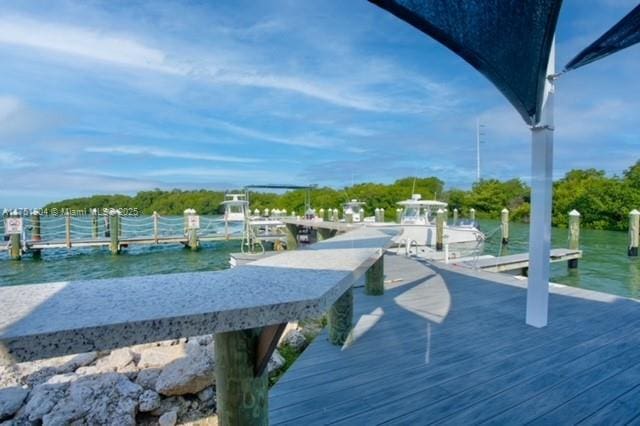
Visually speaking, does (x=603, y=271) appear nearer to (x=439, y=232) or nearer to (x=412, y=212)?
(x=439, y=232)

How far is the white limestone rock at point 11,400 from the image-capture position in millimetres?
2895

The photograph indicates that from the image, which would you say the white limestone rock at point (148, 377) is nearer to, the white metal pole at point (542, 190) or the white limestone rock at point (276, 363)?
the white limestone rock at point (276, 363)

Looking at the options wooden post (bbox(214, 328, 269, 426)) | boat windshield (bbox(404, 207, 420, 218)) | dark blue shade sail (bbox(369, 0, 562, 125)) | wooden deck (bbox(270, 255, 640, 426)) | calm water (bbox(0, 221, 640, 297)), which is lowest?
calm water (bbox(0, 221, 640, 297))

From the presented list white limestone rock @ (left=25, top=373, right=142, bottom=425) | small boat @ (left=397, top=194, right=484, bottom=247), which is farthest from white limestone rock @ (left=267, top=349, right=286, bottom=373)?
small boat @ (left=397, top=194, right=484, bottom=247)

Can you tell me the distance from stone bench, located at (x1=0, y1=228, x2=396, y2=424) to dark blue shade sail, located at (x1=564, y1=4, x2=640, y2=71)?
6.97ft

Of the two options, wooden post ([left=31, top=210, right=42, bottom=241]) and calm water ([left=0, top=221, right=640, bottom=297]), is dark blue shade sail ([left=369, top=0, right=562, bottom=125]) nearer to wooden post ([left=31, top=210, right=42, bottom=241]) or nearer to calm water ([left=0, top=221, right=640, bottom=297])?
calm water ([left=0, top=221, right=640, bottom=297])

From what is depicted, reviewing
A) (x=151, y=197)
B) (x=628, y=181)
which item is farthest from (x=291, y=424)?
(x=151, y=197)

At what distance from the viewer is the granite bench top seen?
3.09ft

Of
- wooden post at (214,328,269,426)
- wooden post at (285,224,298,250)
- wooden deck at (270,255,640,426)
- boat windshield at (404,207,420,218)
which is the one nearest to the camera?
wooden post at (214,328,269,426)

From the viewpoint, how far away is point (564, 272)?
1134cm

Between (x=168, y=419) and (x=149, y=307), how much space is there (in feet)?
6.68

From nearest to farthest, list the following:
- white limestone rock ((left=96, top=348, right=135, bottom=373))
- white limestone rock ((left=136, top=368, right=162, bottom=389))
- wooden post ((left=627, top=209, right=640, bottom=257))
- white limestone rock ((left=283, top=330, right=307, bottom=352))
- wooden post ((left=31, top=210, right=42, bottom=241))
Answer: white limestone rock ((left=136, top=368, right=162, bottom=389)), white limestone rock ((left=96, top=348, right=135, bottom=373)), white limestone rock ((left=283, top=330, right=307, bottom=352)), wooden post ((left=627, top=209, right=640, bottom=257)), wooden post ((left=31, top=210, right=42, bottom=241))

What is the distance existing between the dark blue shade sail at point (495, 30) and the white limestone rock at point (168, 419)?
2.97 m

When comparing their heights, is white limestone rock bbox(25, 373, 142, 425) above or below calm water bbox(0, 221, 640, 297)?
above
